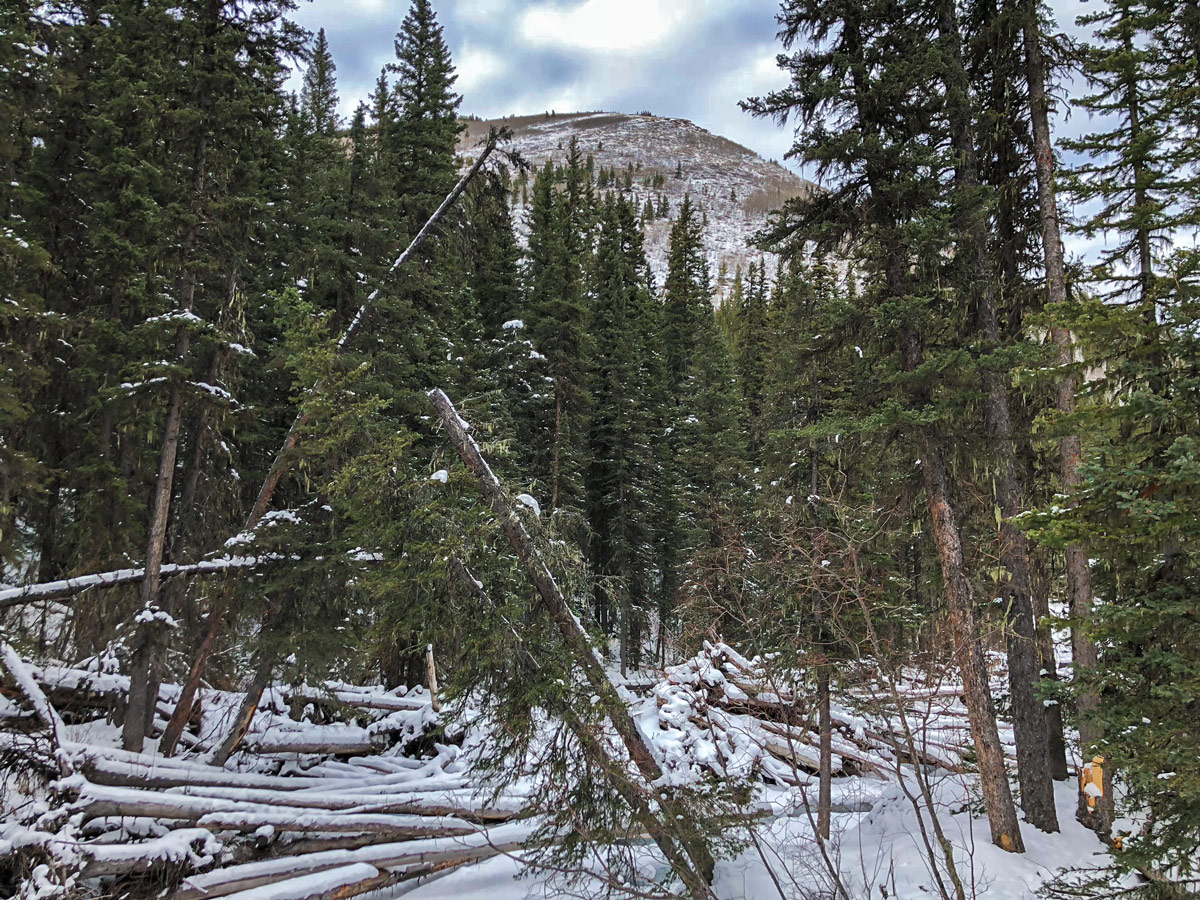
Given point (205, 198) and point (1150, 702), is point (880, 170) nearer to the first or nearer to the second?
point (1150, 702)

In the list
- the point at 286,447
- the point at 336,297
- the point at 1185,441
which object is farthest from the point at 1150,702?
the point at 336,297

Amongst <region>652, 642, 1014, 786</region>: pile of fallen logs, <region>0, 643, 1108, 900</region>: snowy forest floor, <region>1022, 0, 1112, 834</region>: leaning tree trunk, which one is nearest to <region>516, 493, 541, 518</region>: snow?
<region>0, 643, 1108, 900</region>: snowy forest floor

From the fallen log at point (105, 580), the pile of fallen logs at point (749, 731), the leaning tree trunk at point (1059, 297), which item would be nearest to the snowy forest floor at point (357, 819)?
the pile of fallen logs at point (749, 731)

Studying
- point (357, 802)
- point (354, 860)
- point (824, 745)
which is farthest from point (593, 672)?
point (824, 745)

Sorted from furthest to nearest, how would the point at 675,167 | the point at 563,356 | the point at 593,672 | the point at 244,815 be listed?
the point at 675,167 → the point at 563,356 → the point at 244,815 → the point at 593,672

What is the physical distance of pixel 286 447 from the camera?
370 inches

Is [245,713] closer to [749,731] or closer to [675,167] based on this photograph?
[749,731]

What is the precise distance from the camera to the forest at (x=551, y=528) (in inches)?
237

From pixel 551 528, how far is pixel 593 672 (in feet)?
5.49

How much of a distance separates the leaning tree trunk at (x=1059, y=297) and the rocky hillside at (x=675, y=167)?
67213 millimetres

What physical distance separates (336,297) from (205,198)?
3.49 metres

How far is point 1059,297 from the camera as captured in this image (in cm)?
891

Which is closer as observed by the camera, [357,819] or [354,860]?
[354,860]

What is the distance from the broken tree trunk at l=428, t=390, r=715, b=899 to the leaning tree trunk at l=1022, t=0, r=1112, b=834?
5750 millimetres
